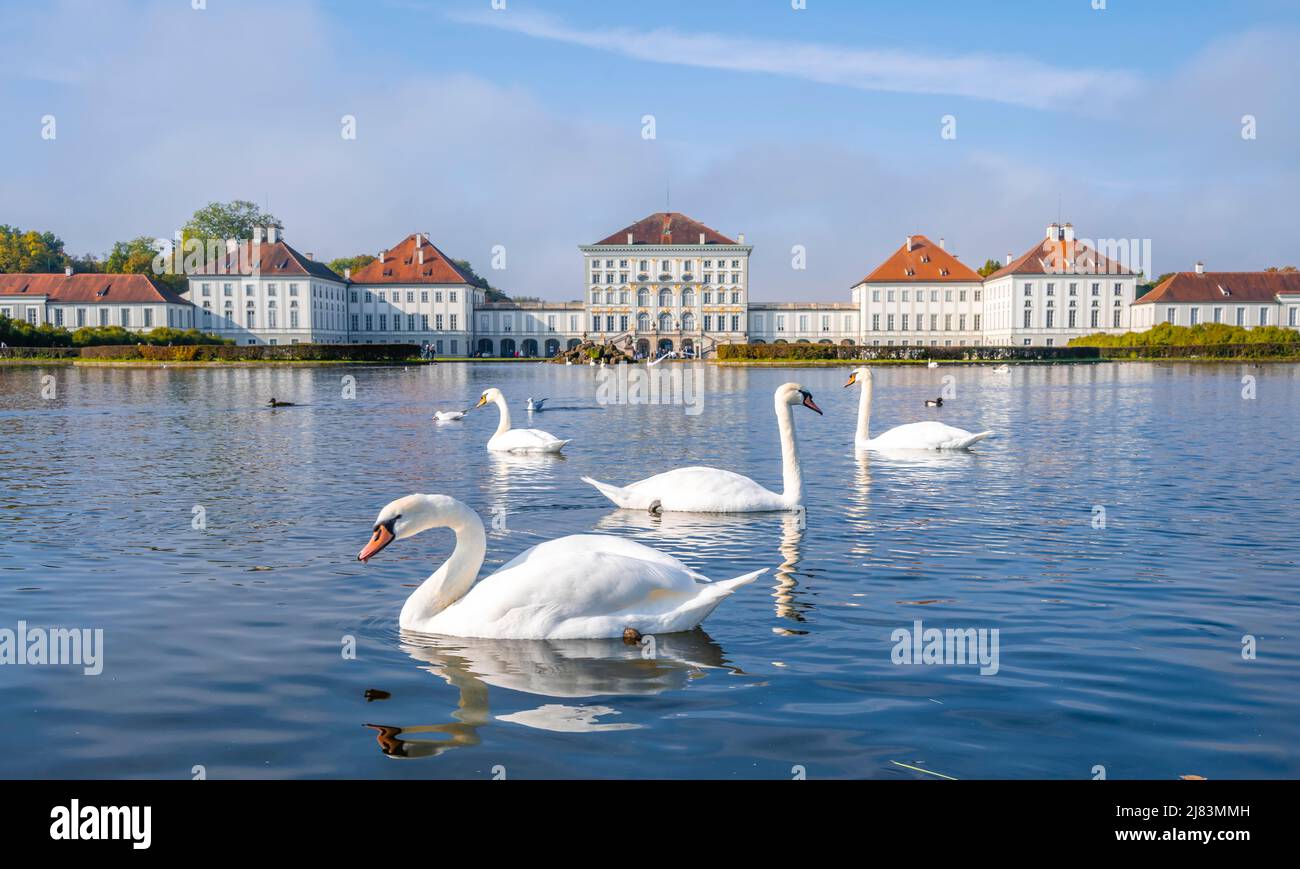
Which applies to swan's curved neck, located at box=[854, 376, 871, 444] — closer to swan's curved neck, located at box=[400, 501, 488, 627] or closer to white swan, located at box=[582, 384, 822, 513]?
white swan, located at box=[582, 384, 822, 513]

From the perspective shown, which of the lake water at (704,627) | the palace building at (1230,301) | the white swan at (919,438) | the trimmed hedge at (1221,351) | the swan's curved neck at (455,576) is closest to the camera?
the lake water at (704,627)

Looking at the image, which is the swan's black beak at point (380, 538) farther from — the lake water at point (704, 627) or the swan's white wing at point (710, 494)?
the swan's white wing at point (710, 494)

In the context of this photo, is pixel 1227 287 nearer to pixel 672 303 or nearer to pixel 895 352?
pixel 895 352

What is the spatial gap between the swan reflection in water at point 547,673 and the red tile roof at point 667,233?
435 ft

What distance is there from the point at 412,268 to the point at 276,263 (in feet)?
58.6

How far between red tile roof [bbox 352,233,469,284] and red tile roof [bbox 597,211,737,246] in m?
19.8

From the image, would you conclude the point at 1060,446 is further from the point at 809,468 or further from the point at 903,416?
the point at 903,416

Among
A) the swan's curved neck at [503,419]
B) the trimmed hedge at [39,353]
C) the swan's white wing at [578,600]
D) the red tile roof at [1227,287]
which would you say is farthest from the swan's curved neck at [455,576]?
the red tile roof at [1227,287]

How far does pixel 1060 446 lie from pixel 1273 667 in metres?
14.5

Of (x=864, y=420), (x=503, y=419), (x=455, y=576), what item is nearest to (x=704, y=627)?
(x=455, y=576)

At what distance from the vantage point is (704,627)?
771 centimetres

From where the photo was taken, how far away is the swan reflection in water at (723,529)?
10.1 meters

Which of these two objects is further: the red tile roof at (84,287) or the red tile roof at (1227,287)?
the red tile roof at (1227,287)
